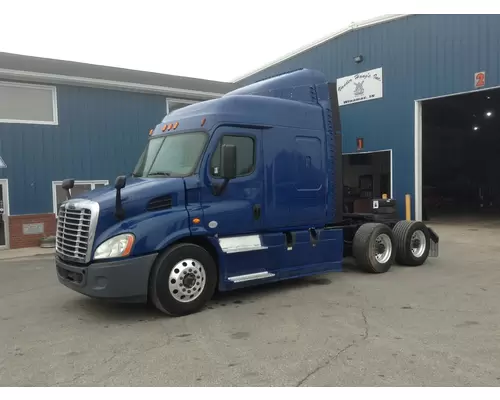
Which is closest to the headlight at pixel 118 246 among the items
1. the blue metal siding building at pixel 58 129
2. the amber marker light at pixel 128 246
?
the amber marker light at pixel 128 246

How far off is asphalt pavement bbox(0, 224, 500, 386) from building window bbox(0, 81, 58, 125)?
286 inches

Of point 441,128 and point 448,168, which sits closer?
point 441,128

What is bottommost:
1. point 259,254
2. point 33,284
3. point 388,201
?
point 33,284

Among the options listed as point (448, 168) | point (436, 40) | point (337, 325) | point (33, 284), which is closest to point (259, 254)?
point (337, 325)

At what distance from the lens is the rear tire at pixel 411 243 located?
875cm

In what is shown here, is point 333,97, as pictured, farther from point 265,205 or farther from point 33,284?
point 33,284

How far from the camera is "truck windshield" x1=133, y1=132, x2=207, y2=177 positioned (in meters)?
6.20

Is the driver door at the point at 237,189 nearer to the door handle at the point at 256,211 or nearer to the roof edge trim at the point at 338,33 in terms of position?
the door handle at the point at 256,211

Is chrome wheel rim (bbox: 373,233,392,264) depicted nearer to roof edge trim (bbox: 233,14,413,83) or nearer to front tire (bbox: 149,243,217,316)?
front tire (bbox: 149,243,217,316)

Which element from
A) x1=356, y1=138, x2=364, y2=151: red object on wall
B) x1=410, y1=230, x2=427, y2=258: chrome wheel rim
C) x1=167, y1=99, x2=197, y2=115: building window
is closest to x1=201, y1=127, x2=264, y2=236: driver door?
x1=410, y1=230, x2=427, y2=258: chrome wheel rim

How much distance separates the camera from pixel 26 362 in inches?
172

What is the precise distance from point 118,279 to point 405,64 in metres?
13.9

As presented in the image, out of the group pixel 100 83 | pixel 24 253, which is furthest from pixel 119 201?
pixel 100 83

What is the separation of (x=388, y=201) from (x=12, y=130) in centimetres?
1119
